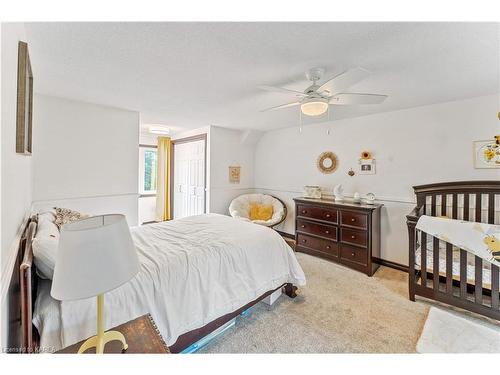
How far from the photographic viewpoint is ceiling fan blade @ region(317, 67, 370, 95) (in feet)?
4.83

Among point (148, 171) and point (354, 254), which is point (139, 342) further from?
point (148, 171)

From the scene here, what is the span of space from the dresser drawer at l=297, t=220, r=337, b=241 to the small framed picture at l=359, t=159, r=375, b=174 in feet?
3.43

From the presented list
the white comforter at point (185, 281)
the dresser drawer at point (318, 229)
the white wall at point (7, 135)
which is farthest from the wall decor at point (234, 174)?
the white wall at point (7, 135)

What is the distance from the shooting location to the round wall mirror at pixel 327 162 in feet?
12.2

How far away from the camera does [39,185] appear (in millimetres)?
2568

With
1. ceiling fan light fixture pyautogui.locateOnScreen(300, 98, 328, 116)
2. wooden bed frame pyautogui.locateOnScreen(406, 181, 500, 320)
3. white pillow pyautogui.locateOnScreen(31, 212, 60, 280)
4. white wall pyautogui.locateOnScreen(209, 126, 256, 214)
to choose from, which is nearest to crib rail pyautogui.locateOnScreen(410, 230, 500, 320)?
wooden bed frame pyautogui.locateOnScreen(406, 181, 500, 320)

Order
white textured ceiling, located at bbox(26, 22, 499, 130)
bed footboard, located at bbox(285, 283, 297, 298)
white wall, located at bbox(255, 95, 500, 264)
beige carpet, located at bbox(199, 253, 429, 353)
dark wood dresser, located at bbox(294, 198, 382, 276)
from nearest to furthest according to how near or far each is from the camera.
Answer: white textured ceiling, located at bbox(26, 22, 499, 130) < beige carpet, located at bbox(199, 253, 429, 353) < bed footboard, located at bbox(285, 283, 297, 298) < white wall, located at bbox(255, 95, 500, 264) < dark wood dresser, located at bbox(294, 198, 382, 276)

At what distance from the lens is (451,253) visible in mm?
2057

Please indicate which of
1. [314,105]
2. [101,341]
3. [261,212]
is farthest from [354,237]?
[101,341]

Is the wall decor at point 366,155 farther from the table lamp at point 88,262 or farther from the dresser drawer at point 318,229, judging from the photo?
the table lamp at point 88,262

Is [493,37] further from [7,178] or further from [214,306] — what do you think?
[7,178]

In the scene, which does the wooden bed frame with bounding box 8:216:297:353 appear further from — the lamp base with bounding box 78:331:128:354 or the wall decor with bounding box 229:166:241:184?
the wall decor with bounding box 229:166:241:184

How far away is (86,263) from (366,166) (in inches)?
142
